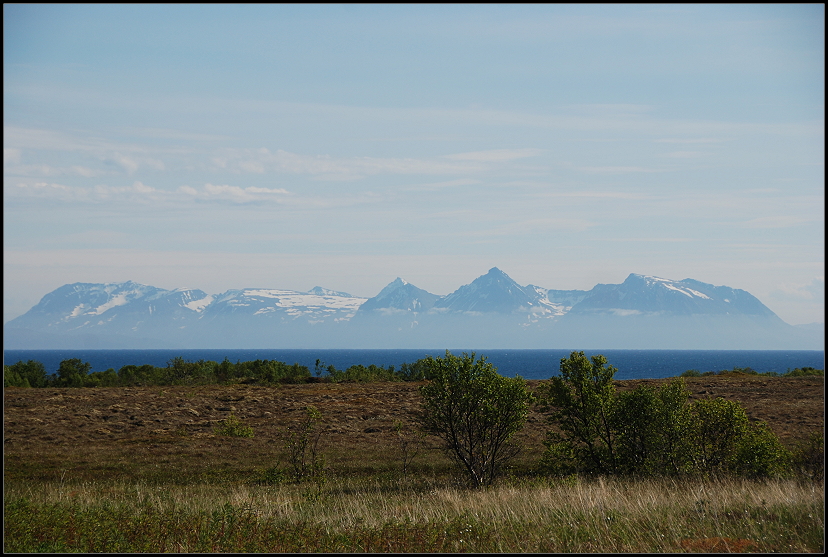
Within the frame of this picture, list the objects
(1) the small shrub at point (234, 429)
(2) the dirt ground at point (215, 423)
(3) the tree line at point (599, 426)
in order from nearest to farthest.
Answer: (3) the tree line at point (599, 426), (2) the dirt ground at point (215, 423), (1) the small shrub at point (234, 429)

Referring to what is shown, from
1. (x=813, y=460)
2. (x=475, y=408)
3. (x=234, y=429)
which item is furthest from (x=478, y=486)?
(x=234, y=429)

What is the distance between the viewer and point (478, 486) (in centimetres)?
1772

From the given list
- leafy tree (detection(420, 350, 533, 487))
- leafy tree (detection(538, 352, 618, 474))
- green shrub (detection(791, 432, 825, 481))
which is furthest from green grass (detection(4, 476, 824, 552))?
leafy tree (detection(538, 352, 618, 474))

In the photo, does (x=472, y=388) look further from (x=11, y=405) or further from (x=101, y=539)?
(x=11, y=405)

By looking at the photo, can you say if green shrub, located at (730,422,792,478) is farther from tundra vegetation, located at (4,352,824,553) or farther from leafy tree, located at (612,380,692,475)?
leafy tree, located at (612,380,692,475)

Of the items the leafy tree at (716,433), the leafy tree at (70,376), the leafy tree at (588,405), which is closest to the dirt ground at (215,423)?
the leafy tree at (588,405)

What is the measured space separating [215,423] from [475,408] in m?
30.6

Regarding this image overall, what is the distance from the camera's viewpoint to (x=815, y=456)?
17.4 meters

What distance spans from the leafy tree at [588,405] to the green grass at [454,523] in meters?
4.55

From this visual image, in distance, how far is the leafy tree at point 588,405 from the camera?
18469 millimetres

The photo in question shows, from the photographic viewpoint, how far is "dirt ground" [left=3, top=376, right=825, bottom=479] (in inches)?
1150

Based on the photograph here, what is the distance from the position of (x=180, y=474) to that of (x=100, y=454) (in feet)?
26.3

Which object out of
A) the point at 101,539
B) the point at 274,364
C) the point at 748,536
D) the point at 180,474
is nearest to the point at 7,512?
the point at 101,539

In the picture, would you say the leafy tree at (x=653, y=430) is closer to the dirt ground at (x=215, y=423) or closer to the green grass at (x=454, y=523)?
A: the green grass at (x=454, y=523)
